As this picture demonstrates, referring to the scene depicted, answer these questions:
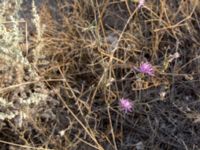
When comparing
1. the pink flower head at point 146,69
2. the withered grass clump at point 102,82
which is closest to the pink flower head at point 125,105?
the withered grass clump at point 102,82

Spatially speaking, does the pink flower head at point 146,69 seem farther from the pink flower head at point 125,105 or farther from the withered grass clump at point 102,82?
the pink flower head at point 125,105

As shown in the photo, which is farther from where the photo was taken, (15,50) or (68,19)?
(68,19)

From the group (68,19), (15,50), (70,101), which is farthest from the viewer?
(68,19)

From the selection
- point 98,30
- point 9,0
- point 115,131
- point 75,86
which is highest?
point 9,0

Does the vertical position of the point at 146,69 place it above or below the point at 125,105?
above

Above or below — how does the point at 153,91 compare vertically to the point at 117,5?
below

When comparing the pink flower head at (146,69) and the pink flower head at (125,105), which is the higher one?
the pink flower head at (146,69)

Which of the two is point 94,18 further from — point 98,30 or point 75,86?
point 75,86

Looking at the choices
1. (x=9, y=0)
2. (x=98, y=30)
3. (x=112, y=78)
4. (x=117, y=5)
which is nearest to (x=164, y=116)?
(x=112, y=78)

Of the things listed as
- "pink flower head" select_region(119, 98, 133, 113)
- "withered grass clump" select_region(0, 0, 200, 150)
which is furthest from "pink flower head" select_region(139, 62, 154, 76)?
"pink flower head" select_region(119, 98, 133, 113)
